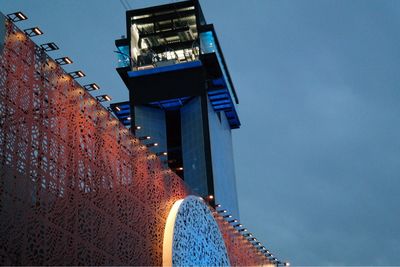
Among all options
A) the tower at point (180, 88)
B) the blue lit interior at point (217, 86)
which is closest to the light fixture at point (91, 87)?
the tower at point (180, 88)

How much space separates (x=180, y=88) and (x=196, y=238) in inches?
986

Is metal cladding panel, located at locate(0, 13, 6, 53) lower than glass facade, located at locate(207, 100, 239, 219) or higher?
lower

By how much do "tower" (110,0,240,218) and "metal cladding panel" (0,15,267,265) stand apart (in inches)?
1007

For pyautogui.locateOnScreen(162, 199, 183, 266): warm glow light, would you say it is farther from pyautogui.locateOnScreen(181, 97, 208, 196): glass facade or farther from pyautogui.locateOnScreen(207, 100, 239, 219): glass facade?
pyautogui.locateOnScreen(207, 100, 239, 219): glass facade

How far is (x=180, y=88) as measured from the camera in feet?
159

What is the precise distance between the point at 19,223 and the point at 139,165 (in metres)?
8.23

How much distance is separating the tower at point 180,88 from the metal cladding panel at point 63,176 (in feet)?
83.9

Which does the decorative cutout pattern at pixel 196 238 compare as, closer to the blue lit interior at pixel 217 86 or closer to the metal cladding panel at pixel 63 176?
the metal cladding panel at pixel 63 176

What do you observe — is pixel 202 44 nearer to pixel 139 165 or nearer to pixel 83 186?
pixel 139 165

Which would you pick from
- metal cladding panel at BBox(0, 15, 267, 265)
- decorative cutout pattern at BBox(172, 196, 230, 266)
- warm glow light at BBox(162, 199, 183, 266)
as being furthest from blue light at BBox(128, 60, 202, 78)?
metal cladding panel at BBox(0, 15, 267, 265)

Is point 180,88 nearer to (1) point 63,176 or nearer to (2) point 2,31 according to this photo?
(1) point 63,176

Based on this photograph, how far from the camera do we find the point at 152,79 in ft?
160

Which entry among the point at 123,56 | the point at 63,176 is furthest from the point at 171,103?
the point at 63,176

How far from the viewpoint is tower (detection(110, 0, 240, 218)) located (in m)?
47.9
